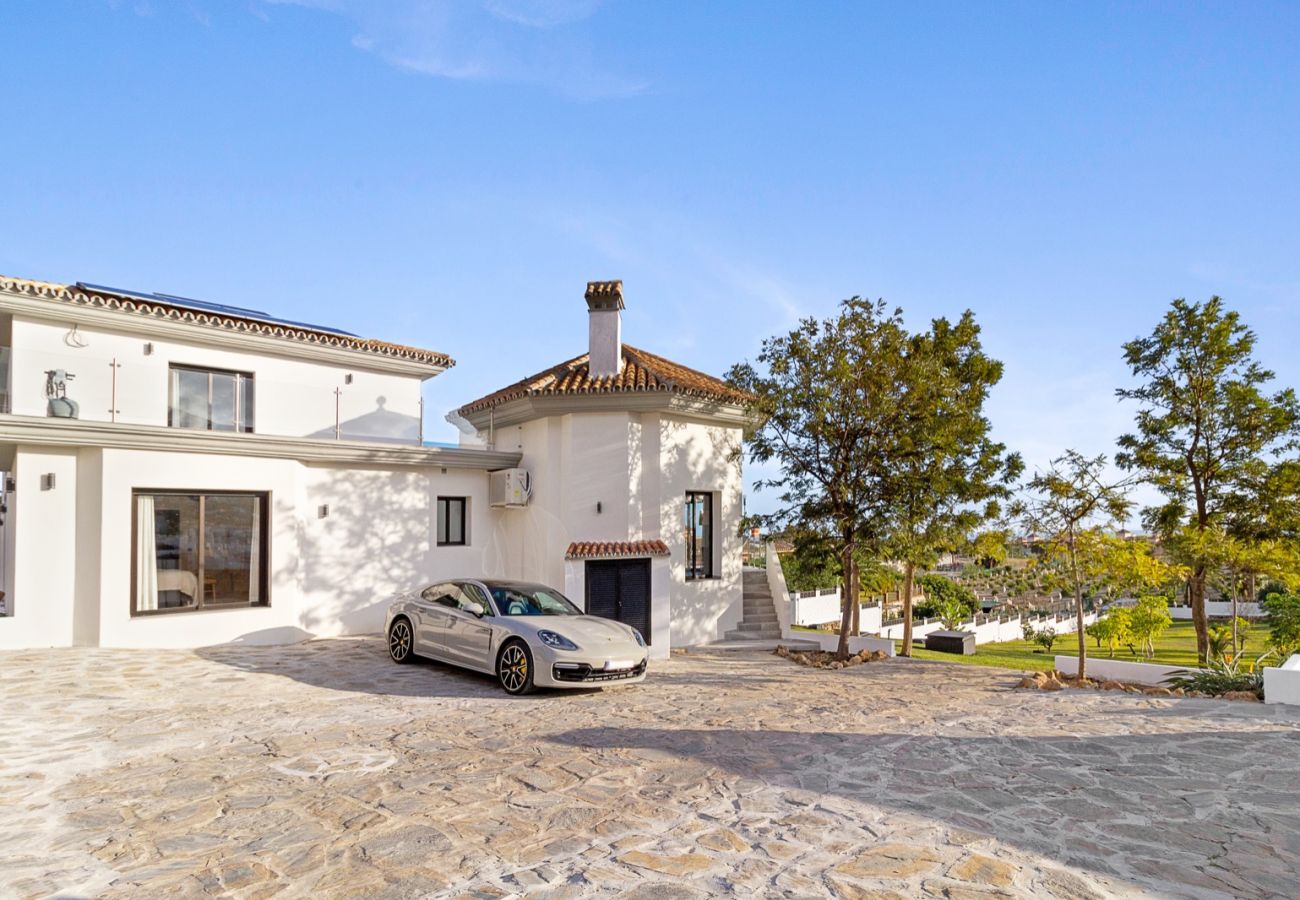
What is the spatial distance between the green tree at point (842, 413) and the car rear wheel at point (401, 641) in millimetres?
6990

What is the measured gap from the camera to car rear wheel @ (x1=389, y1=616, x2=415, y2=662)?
11688 millimetres

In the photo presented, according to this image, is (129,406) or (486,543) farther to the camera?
(486,543)

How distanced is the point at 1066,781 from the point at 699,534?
10308mm

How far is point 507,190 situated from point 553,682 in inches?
293

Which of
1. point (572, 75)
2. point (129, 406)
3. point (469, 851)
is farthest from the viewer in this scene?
point (129, 406)

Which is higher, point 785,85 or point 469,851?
point 785,85

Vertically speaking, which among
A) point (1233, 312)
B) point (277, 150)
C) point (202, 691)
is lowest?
point (202, 691)

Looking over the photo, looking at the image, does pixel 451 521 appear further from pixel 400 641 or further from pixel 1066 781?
pixel 1066 781

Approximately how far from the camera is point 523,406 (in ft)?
51.1

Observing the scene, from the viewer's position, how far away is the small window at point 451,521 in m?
16.3

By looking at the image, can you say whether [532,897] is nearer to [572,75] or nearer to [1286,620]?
[572,75]

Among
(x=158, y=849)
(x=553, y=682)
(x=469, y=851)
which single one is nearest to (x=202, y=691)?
(x=553, y=682)

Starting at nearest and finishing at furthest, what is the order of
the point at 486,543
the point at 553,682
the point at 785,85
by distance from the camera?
the point at 553,682
the point at 785,85
the point at 486,543

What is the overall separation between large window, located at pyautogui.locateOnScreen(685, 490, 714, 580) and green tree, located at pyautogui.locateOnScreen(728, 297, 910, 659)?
8.35 ft
